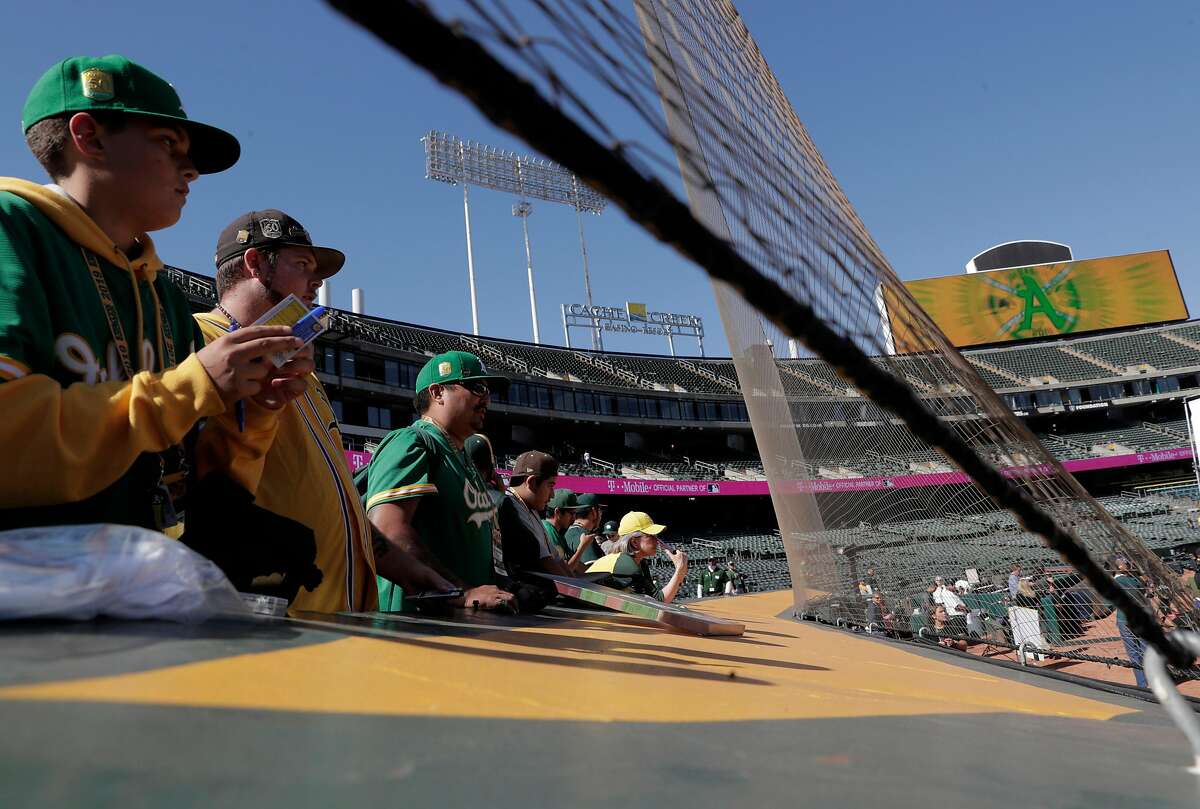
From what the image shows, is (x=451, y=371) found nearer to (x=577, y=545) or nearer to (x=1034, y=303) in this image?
(x=577, y=545)

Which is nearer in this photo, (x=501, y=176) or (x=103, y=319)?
(x=103, y=319)

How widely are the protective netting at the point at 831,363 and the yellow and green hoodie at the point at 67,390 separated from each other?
61cm

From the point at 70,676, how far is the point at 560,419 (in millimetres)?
30064

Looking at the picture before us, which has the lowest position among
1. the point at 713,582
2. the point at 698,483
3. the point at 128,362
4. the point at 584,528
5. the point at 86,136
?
the point at 713,582

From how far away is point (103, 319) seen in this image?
4.11 ft

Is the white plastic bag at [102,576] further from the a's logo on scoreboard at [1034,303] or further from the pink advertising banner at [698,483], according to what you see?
the a's logo on scoreboard at [1034,303]

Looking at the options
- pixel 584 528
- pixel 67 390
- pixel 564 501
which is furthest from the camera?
pixel 584 528

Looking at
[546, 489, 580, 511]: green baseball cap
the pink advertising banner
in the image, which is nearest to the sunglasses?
[546, 489, 580, 511]: green baseball cap

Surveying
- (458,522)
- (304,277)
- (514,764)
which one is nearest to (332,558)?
(458,522)

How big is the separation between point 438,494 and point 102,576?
1.38m

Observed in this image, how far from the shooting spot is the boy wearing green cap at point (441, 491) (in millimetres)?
2031

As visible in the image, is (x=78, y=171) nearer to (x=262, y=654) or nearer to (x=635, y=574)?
(x=262, y=654)

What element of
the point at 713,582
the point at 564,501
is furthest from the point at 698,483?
the point at 564,501

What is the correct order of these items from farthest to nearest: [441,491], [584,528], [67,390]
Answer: [584,528]
[441,491]
[67,390]
